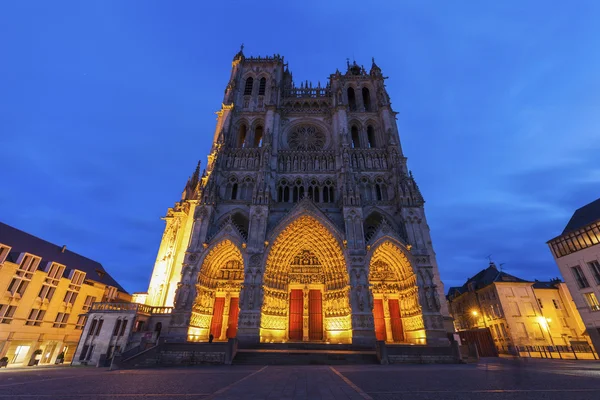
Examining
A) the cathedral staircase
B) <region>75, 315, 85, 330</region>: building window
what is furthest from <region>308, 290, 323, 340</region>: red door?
<region>75, 315, 85, 330</region>: building window

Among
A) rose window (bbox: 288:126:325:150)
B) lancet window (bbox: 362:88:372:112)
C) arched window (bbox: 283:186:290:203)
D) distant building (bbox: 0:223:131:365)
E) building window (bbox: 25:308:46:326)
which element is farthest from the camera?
lancet window (bbox: 362:88:372:112)

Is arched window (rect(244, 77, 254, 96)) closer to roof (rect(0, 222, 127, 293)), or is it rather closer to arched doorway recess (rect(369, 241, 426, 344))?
arched doorway recess (rect(369, 241, 426, 344))

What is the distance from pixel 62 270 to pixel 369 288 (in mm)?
25793

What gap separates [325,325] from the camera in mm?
20875

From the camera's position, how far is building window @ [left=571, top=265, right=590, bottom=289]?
21784 mm

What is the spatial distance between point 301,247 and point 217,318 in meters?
8.81

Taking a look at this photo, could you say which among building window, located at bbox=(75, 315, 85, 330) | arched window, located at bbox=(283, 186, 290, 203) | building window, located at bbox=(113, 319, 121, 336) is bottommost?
building window, located at bbox=(113, 319, 121, 336)

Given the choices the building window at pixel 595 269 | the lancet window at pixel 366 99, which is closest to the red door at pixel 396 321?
the building window at pixel 595 269

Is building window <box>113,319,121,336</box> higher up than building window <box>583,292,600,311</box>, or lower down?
lower down

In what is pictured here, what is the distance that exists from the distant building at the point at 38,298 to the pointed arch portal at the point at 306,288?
14.5 metres

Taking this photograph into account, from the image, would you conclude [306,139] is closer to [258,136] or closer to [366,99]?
[258,136]

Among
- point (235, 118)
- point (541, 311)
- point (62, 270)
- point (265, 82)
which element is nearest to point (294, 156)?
point (235, 118)

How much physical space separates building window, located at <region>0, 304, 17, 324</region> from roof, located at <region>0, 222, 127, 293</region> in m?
3.33

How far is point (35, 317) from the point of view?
21.3 meters
